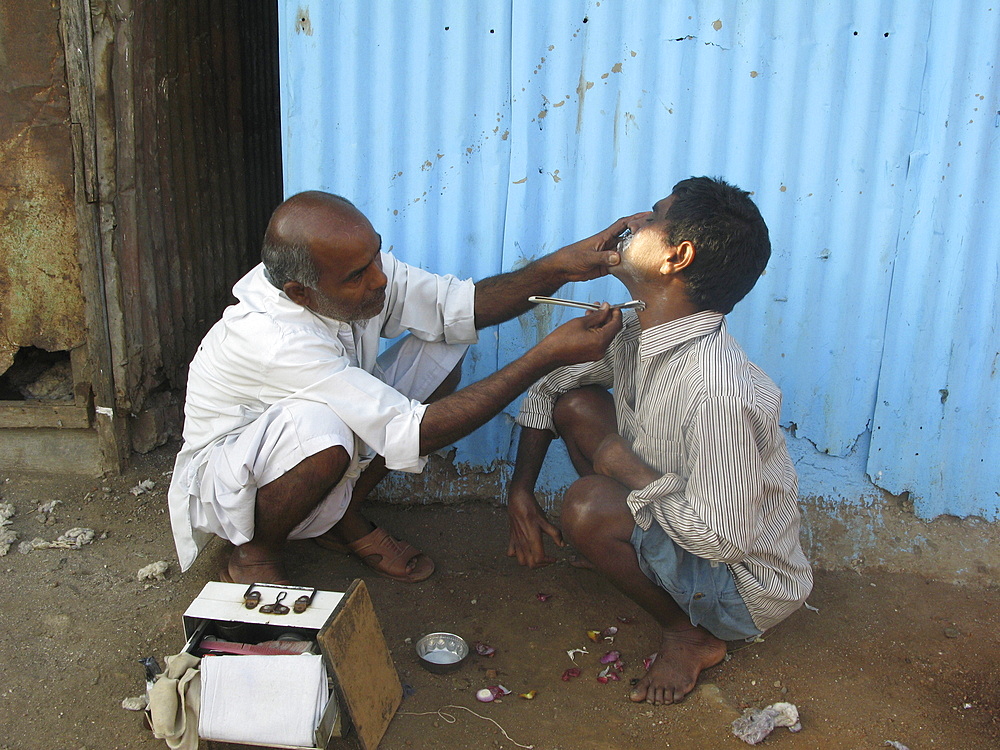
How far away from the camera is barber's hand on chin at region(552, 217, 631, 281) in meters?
2.41

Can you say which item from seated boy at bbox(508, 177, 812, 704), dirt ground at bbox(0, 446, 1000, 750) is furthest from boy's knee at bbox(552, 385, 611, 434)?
dirt ground at bbox(0, 446, 1000, 750)

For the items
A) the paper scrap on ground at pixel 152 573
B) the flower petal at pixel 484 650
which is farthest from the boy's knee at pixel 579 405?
the paper scrap on ground at pixel 152 573

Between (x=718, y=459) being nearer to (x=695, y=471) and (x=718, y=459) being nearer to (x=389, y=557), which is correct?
(x=695, y=471)

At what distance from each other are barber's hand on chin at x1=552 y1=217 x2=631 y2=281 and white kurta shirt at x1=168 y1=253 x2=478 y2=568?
361mm

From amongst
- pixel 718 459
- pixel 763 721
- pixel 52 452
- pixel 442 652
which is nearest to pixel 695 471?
pixel 718 459

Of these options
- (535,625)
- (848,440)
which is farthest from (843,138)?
(535,625)

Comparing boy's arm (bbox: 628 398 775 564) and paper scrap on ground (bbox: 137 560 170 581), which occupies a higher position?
boy's arm (bbox: 628 398 775 564)

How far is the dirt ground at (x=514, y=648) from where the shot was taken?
81.4 inches

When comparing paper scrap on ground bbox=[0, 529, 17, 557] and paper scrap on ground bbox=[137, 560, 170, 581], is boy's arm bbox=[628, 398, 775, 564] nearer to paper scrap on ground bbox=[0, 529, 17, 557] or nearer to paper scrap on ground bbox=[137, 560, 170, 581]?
paper scrap on ground bbox=[137, 560, 170, 581]

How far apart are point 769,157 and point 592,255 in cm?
77

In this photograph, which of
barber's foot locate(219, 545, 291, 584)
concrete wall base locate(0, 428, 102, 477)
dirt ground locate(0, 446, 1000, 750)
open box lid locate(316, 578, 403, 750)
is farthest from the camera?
concrete wall base locate(0, 428, 102, 477)

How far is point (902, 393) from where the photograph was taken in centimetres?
276

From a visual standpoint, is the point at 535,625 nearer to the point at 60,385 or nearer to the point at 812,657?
the point at 812,657

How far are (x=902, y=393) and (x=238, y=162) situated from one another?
306 centimetres
